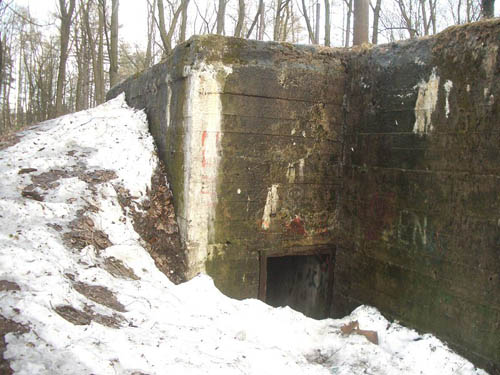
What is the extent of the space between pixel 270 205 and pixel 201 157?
1083 millimetres

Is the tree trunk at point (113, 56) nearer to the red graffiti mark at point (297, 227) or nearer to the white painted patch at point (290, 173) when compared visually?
the white painted patch at point (290, 173)

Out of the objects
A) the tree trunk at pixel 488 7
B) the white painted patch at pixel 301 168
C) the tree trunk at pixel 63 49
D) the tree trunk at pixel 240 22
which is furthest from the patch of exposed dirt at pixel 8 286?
the tree trunk at pixel 63 49

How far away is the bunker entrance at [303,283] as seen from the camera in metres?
5.77

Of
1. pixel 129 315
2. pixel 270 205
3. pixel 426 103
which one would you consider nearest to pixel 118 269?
pixel 129 315

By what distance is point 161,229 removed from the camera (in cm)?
501

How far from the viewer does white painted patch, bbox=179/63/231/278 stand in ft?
15.8

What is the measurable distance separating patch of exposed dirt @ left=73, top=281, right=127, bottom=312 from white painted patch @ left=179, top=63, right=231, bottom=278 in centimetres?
140

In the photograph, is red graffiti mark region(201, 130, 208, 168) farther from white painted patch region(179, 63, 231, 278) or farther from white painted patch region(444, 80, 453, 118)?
white painted patch region(444, 80, 453, 118)

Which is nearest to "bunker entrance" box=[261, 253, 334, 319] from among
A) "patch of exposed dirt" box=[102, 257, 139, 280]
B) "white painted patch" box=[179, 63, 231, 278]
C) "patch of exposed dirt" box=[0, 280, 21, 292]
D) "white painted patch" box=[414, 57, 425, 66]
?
"white painted patch" box=[179, 63, 231, 278]

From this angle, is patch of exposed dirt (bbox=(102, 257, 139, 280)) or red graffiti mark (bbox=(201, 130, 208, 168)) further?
red graffiti mark (bbox=(201, 130, 208, 168))

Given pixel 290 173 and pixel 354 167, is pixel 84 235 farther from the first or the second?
→ pixel 354 167

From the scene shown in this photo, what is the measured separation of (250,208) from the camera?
16.7ft

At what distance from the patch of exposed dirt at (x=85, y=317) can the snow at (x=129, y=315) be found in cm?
4

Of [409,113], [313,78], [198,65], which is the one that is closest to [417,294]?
[409,113]
